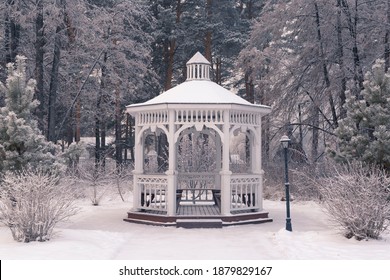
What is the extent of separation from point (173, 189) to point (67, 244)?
4321mm

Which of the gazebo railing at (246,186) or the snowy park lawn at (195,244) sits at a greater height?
the gazebo railing at (246,186)

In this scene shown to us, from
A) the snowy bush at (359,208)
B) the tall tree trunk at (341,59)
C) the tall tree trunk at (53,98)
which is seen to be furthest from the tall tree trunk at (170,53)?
the snowy bush at (359,208)

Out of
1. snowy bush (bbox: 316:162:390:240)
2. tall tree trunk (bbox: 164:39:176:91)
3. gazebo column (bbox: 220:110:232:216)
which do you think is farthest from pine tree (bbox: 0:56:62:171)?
tall tree trunk (bbox: 164:39:176:91)

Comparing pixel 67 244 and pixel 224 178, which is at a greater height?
pixel 224 178

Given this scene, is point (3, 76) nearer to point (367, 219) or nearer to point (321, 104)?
point (321, 104)

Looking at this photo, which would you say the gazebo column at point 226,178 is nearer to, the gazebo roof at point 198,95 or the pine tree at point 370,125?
the gazebo roof at point 198,95

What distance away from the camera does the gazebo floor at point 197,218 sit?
12.4 metres

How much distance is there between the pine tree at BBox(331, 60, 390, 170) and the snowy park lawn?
2.29 meters

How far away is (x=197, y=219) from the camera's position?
41.7 feet

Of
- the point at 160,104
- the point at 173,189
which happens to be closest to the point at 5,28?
the point at 160,104

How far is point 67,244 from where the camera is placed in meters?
9.21

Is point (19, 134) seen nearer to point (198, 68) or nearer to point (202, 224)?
point (202, 224)

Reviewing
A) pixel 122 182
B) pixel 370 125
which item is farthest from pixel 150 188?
pixel 122 182

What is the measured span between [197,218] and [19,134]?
5.22 m
